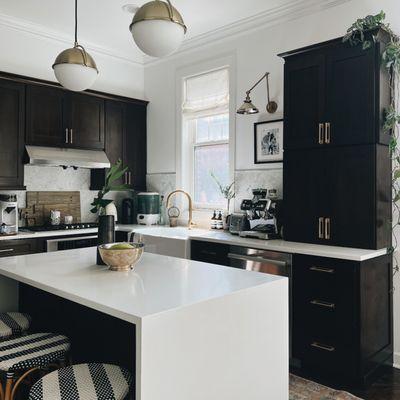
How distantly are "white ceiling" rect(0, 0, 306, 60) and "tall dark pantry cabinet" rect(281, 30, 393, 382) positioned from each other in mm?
1012

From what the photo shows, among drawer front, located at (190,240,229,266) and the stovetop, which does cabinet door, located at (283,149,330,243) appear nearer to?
drawer front, located at (190,240,229,266)

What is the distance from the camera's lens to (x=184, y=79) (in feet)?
16.6

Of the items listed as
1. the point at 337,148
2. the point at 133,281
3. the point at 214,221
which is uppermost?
the point at 337,148

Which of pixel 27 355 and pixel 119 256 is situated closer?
pixel 27 355

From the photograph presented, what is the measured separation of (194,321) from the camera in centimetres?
159

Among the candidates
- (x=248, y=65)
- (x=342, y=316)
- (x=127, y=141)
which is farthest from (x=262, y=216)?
(x=127, y=141)

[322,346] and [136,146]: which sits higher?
[136,146]

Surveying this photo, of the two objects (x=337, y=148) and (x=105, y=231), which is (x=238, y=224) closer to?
(x=337, y=148)

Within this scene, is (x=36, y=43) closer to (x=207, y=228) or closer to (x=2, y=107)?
(x=2, y=107)

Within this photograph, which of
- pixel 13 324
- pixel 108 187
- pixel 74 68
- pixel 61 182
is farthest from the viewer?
pixel 61 182

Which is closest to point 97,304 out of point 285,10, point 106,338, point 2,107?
point 106,338

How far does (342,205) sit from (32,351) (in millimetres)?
2263

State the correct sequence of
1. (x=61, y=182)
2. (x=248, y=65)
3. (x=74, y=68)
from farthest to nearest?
(x=61, y=182)
(x=248, y=65)
(x=74, y=68)

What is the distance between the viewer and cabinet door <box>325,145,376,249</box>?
9.71 feet
